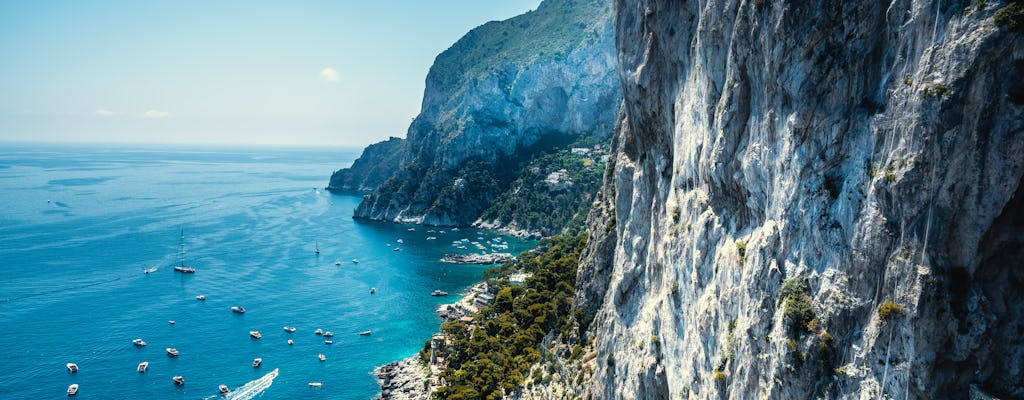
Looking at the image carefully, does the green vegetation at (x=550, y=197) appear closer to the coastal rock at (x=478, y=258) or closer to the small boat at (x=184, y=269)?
the coastal rock at (x=478, y=258)

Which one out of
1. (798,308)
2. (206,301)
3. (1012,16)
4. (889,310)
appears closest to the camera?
(1012,16)

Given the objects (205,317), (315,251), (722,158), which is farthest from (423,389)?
(315,251)

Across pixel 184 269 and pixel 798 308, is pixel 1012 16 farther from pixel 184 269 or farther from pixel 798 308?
pixel 184 269

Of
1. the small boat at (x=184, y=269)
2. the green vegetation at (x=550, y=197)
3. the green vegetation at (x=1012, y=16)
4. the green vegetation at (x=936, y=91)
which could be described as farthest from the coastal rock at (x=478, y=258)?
the green vegetation at (x=1012, y=16)

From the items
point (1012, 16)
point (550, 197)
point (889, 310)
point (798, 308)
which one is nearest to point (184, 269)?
point (550, 197)

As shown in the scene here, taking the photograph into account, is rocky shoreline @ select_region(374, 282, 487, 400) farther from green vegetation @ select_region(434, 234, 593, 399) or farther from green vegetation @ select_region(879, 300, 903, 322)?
green vegetation @ select_region(879, 300, 903, 322)
